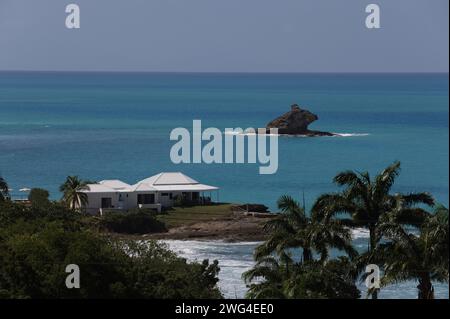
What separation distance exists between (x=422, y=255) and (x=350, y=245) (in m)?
2.81

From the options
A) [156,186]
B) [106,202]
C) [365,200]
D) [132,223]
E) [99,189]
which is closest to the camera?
[365,200]

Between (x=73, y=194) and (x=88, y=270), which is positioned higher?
(x=73, y=194)

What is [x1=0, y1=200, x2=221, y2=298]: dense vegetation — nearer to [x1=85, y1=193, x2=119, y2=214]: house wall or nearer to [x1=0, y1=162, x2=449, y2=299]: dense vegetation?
[x1=0, y1=162, x2=449, y2=299]: dense vegetation

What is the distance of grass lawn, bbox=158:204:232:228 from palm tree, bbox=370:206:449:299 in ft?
93.0

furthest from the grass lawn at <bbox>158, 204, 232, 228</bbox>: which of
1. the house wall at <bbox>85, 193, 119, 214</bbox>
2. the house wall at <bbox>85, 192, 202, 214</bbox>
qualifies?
the house wall at <bbox>85, 193, 119, 214</bbox>

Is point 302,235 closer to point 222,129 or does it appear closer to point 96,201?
point 96,201

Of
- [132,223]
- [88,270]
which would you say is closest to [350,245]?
[88,270]

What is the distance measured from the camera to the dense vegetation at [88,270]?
23.1 meters

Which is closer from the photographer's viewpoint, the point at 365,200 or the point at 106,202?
the point at 365,200

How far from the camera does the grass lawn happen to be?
170 ft

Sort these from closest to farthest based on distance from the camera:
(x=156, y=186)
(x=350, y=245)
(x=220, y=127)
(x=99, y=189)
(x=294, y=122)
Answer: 1. (x=350, y=245)
2. (x=99, y=189)
3. (x=156, y=186)
4. (x=294, y=122)
5. (x=220, y=127)

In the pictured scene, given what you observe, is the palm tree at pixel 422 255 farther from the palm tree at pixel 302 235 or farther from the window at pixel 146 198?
the window at pixel 146 198

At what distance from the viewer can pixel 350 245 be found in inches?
993

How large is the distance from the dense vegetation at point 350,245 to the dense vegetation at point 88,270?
6.01 ft
